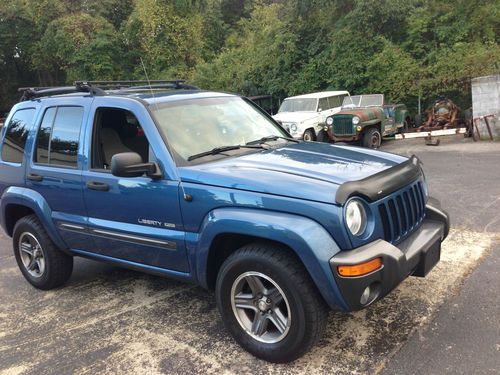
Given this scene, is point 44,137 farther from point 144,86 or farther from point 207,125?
point 207,125

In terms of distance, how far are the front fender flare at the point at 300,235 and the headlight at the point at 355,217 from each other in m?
0.16

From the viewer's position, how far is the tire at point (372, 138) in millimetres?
13492

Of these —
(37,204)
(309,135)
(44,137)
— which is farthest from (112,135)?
(309,135)

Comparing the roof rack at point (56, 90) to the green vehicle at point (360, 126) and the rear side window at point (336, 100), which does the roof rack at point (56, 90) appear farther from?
the rear side window at point (336, 100)

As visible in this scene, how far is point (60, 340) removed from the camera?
369cm

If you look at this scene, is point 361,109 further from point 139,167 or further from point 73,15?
point 73,15

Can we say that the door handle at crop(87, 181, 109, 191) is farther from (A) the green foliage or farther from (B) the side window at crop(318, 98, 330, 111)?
(A) the green foliage

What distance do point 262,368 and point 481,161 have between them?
8606 millimetres

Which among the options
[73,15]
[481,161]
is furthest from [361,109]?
[73,15]

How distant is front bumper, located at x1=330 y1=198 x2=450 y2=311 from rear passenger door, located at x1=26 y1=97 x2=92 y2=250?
2399 millimetres

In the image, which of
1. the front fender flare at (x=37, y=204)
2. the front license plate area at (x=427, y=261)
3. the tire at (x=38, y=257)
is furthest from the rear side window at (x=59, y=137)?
the front license plate area at (x=427, y=261)

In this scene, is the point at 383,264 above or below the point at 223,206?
below

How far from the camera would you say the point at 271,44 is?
23734 millimetres

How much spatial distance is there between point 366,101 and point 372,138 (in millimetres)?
2084
